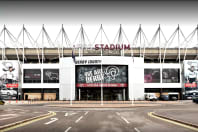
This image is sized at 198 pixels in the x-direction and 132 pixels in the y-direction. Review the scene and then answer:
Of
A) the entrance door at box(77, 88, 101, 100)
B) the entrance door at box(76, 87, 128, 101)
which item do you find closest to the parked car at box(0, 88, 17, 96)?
the entrance door at box(76, 87, 128, 101)

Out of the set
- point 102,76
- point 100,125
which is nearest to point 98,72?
point 102,76

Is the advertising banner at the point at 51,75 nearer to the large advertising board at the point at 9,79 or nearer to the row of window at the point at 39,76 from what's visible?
the row of window at the point at 39,76

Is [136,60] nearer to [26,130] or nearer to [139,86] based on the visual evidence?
[139,86]

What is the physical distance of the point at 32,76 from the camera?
72.6m

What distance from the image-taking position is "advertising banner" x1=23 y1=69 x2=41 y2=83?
237ft

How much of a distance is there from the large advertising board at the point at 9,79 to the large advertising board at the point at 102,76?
19527 mm

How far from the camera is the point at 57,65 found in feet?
239

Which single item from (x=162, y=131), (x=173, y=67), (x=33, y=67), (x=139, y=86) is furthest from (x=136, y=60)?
(x=162, y=131)

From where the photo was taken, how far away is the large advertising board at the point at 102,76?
6425 cm

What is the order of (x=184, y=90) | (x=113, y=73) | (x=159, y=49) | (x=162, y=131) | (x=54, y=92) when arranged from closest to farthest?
(x=162, y=131) → (x=113, y=73) → (x=184, y=90) → (x=54, y=92) → (x=159, y=49)

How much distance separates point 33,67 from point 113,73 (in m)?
26.1

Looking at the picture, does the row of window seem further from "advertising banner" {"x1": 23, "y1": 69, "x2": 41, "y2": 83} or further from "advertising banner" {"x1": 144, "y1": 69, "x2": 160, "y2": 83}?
"advertising banner" {"x1": 144, "y1": 69, "x2": 160, "y2": 83}

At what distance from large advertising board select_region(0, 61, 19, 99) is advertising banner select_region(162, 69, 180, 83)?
45160 mm

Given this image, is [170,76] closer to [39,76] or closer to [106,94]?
[106,94]
